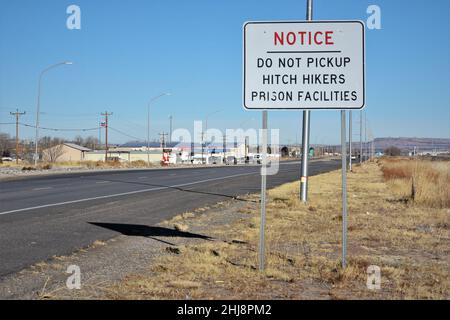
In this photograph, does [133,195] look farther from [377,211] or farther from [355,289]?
[355,289]

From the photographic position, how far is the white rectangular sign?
7.31m

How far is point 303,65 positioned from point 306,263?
2713 mm

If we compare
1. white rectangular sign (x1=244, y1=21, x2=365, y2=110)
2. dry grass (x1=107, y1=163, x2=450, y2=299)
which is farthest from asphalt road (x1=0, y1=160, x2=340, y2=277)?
white rectangular sign (x1=244, y1=21, x2=365, y2=110)

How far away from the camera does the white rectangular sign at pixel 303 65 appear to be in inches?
288

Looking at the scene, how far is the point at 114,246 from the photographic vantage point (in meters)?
9.54

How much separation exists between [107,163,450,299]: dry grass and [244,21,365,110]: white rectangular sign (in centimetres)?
217

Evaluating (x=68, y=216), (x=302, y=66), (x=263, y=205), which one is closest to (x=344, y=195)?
(x=263, y=205)

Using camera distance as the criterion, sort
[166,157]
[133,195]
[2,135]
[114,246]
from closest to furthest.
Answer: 1. [114,246]
2. [133,195]
3. [166,157]
4. [2,135]

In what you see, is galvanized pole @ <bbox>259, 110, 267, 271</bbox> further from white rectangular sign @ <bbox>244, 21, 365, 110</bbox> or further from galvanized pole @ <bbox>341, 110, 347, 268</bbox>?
galvanized pole @ <bbox>341, 110, 347, 268</bbox>

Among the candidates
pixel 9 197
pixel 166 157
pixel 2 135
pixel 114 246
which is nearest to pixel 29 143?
pixel 2 135

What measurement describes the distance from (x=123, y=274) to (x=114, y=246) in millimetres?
2394

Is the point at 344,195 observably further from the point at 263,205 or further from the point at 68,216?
the point at 68,216

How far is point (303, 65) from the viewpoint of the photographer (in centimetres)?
739

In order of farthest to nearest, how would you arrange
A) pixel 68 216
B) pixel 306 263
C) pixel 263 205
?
pixel 68 216
pixel 306 263
pixel 263 205
